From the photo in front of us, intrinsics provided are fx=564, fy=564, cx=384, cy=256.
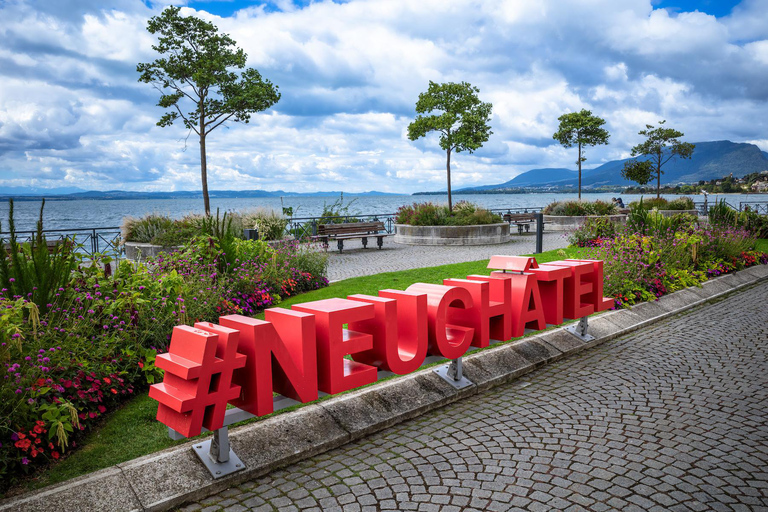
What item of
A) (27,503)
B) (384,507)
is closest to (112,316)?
(27,503)

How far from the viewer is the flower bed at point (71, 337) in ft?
12.6

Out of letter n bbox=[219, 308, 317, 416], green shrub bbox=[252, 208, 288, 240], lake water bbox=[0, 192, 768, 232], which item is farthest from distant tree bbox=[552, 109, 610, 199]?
letter n bbox=[219, 308, 317, 416]

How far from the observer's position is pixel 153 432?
14.8 ft

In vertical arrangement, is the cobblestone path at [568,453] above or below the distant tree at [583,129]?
below

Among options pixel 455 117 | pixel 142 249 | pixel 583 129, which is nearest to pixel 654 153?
pixel 583 129

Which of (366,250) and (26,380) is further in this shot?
(366,250)

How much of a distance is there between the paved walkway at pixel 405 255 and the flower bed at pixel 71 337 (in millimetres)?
6000

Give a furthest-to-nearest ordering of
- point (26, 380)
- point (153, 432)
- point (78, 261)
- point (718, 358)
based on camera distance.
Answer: point (718, 358) → point (78, 261) → point (153, 432) → point (26, 380)

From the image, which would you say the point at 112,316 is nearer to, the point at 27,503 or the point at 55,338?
the point at 55,338

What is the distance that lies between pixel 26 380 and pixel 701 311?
375 inches

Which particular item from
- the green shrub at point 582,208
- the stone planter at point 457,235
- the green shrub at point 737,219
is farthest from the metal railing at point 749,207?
the stone planter at point 457,235

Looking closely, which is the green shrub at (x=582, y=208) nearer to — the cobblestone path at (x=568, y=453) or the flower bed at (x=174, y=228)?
the flower bed at (x=174, y=228)

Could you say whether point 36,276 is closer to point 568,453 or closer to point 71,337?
point 71,337

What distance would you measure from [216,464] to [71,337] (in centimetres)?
175
